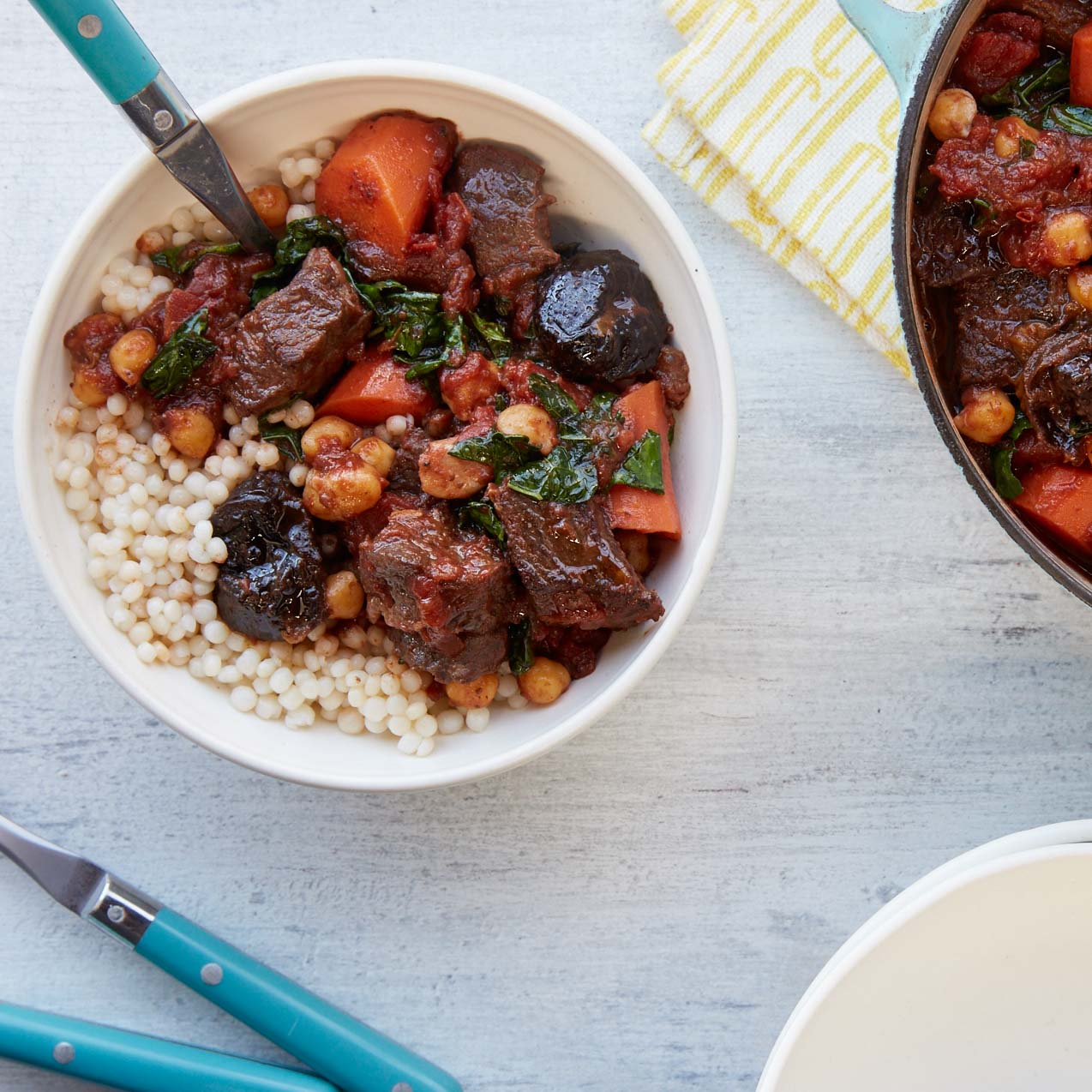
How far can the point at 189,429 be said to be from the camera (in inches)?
85.4

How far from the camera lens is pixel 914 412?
2.55m

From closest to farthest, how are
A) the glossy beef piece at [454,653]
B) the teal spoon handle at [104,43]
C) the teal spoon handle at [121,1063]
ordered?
1. the teal spoon handle at [104,43]
2. the glossy beef piece at [454,653]
3. the teal spoon handle at [121,1063]

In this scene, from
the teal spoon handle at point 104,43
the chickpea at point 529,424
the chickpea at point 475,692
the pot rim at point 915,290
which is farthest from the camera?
the chickpea at point 475,692

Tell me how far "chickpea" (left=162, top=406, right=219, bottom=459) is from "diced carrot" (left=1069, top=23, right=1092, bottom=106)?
5.72 ft

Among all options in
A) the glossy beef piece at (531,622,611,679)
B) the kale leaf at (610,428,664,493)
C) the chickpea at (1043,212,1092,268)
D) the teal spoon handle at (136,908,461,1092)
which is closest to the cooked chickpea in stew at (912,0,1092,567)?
the chickpea at (1043,212,1092,268)

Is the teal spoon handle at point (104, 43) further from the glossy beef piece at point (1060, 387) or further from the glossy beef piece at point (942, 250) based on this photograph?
the glossy beef piece at point (1060, 387)

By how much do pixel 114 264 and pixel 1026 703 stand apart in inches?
86.1

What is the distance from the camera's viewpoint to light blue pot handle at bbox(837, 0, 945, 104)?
6.77 ft

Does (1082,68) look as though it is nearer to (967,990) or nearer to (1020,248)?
(1020,248)

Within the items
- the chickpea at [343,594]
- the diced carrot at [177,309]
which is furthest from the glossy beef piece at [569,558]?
the diced carrot at [177,309]

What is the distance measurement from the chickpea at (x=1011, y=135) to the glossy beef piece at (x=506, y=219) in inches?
32.9

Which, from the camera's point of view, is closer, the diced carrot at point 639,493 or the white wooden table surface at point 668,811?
the diced carrot at point 639,493

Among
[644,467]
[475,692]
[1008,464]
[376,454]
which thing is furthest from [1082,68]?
[475,692]

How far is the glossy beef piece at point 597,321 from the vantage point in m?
2.08
